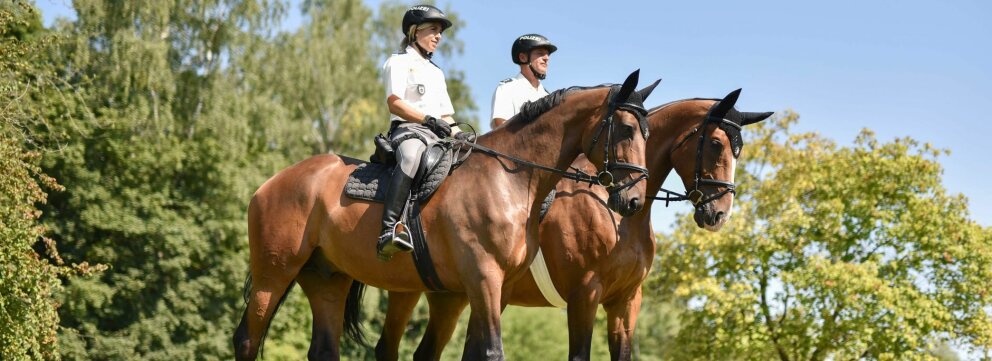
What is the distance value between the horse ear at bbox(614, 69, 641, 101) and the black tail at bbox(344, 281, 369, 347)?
12.0 ft

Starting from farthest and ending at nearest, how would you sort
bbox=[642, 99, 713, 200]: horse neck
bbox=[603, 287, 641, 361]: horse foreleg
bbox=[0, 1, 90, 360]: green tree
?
bbox=[0, 1, 90, 360]: green tree < bbox=[603, 287, 641, 361]: horse foreleg < bbox=[642, 99, 713, 200]: horse neck

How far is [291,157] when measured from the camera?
128ft

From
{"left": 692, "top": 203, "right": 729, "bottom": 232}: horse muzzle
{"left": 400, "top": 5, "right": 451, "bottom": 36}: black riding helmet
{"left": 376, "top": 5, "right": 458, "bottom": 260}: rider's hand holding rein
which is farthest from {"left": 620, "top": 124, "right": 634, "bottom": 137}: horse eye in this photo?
{"left": 400, "top": 5, "right": 451, "bottom": 36}: black riding helmet

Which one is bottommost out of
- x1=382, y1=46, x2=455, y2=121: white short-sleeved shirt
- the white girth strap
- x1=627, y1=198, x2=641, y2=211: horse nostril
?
the white girth strap

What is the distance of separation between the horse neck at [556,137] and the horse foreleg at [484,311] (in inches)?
32.6

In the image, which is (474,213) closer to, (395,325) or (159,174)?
(395,325)

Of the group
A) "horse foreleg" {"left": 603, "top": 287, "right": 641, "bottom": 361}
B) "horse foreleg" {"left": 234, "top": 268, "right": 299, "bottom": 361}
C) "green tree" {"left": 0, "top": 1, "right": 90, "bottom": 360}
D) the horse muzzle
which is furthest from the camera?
"green tree" {"left": 0, "top": 1, "right": 90, "bottom": 360}

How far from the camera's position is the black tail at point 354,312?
34.1ft

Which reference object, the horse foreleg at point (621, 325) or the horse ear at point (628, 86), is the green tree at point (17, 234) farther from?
the horse ear at point (628, 86)

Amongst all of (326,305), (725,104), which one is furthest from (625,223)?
(326,305)

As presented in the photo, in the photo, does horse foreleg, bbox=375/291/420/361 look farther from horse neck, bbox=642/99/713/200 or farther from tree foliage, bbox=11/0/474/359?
tree foliage, bbox=11/0/474/359

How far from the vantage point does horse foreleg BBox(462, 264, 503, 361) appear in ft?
26.1

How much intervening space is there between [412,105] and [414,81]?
0.68 ft

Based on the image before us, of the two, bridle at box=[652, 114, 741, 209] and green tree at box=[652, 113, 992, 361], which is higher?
green tree at box=[652, 113, 992, 361]
